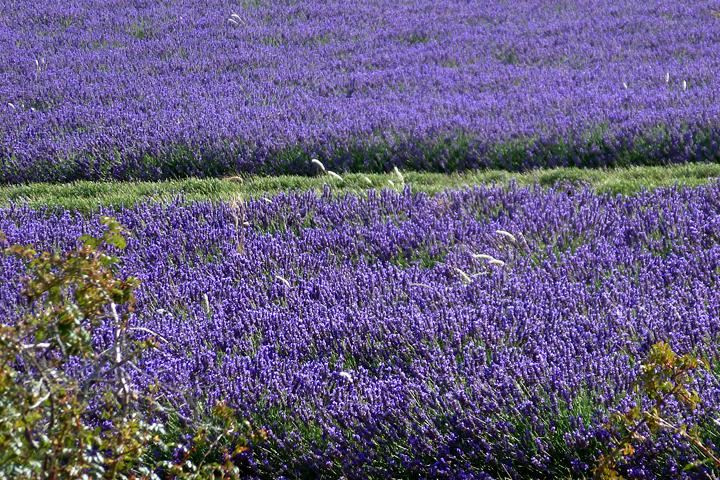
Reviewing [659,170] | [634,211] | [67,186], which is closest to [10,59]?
[67,186]

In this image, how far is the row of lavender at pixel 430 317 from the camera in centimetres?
302

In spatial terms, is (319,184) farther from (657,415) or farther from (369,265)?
(657,415)

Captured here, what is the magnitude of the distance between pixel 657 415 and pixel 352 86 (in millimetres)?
7596

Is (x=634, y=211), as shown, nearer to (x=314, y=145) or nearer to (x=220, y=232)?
(x=220, y=232)

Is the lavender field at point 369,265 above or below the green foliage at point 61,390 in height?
below

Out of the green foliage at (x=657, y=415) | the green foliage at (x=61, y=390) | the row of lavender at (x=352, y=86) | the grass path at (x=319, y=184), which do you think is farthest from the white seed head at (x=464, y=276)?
the row of lavender at (x=352, y=86)

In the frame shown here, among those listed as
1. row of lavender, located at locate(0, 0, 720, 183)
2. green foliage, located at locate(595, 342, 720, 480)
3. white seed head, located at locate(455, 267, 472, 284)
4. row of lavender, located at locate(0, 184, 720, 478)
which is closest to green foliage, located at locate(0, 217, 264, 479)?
row of lavender, located at locate(0, 184, 720, 478)

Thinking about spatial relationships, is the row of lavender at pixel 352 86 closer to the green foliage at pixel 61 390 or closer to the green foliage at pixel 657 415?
the green foliage at pixel 657 415

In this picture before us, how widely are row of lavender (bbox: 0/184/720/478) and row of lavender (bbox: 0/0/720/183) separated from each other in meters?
2.25

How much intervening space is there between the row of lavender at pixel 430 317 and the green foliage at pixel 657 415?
0.18 feet

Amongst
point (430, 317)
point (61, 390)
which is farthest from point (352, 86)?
point (61, 390)

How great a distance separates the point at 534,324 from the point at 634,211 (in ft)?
5.52

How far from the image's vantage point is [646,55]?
1044 centimetres

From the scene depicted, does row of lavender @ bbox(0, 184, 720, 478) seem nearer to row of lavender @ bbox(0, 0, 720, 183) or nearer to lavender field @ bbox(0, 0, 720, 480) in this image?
lavender field @ bbox(0, 0, 720, 480)
